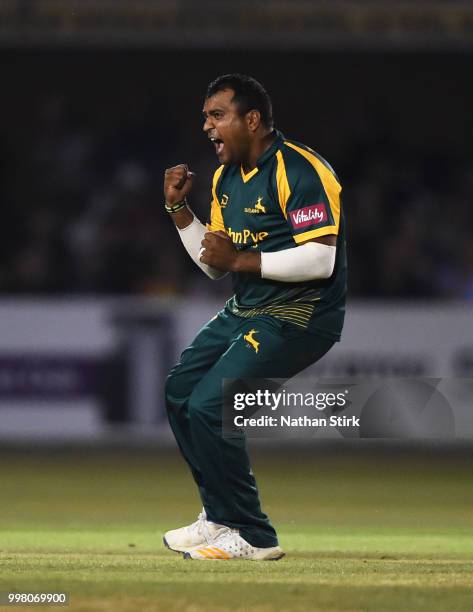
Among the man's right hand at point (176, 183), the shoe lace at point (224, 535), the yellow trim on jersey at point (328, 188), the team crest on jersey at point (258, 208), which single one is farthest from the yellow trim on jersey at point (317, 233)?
the shoe lace at point (224, 535)

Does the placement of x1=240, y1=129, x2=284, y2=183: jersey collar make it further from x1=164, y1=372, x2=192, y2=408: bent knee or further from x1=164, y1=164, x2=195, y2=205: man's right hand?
x1=164, y1=372, x2=192, y2=408: bent knee

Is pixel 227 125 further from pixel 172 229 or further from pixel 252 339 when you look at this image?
pixel 172 229

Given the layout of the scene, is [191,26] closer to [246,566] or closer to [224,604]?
[246,566]

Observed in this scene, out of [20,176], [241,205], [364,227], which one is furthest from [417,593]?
[20,176]

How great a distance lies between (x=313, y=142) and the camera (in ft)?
55.8

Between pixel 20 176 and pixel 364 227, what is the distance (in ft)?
12.4

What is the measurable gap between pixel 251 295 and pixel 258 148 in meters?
0.66

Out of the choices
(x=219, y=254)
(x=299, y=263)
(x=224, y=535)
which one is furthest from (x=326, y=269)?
(x=224, y=535)

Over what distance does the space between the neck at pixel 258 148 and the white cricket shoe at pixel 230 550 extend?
5.35 feet

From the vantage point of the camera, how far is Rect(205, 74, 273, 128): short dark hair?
661 centimetres

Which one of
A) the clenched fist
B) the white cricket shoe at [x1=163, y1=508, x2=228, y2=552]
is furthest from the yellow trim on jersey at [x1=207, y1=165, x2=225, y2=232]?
the white cricket shoe at [x1=163, y1=508, x2=228, y2=552]

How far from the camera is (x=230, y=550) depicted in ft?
21.1

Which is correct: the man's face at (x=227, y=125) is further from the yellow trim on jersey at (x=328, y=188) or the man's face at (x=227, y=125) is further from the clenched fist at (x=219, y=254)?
the clenched fist at (x=219, y=254)

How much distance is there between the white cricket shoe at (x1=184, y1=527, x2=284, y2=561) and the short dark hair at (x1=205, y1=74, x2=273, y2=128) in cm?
183
